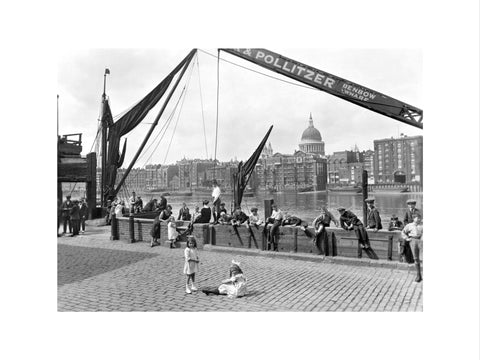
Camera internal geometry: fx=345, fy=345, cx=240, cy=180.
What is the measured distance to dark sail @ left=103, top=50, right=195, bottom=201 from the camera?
800 centimetres

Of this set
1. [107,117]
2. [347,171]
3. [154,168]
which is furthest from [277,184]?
[107,117]

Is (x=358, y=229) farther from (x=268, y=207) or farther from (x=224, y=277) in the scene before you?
(x=224, y=277)

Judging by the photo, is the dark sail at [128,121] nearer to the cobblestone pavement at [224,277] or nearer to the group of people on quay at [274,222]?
the group of people on quay at [274,222]

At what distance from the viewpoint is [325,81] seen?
7938 mm

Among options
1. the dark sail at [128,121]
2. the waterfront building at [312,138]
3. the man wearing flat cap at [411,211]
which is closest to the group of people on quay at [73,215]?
the dark sail at [128,121]

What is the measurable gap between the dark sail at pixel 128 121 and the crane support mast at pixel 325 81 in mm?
1564

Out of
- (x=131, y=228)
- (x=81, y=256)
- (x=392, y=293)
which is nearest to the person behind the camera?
(x=392, y=293)

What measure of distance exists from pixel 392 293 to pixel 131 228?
25.2 feet

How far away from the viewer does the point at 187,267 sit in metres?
6.62

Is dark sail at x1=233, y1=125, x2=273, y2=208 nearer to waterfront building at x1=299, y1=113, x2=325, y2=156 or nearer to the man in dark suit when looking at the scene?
the man in dark suit

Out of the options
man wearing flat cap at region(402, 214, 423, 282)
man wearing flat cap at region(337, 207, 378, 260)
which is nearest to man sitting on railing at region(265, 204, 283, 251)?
man wearing flat cap at region(337, 207, 378, 260)

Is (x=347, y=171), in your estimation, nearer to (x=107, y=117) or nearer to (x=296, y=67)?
(x=296, y=67)

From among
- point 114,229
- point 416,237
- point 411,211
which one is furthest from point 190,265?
point 114,229

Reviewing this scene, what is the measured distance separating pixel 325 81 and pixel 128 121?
191 inches
